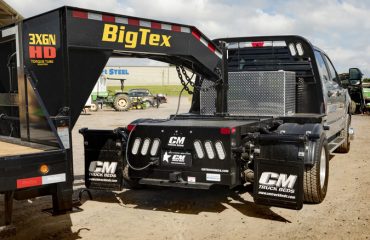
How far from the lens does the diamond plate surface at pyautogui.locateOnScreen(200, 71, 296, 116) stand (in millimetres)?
6805

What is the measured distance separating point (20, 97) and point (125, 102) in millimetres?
24591

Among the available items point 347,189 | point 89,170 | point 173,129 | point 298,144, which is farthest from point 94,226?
point 347,189

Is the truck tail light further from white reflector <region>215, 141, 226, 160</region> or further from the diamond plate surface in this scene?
the diamond plate surface

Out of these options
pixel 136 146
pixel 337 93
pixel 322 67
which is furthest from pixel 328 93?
pixel 136 146

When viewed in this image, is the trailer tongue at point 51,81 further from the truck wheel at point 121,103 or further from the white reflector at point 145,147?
the truck wheel at point 121,103

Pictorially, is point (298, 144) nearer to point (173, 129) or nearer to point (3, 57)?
point (173, 129)

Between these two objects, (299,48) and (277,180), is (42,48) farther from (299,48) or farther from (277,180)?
(299,48)

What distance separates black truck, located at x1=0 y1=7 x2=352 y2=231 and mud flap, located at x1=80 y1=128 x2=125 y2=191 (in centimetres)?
1

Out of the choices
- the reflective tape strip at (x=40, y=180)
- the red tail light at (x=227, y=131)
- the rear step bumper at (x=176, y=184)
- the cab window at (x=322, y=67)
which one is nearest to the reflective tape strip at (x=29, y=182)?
the reflective tape strip at (x=40, y=180)

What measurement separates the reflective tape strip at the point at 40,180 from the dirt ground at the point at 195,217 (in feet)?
3.84

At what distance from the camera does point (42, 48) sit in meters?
3.94

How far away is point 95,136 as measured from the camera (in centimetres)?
589

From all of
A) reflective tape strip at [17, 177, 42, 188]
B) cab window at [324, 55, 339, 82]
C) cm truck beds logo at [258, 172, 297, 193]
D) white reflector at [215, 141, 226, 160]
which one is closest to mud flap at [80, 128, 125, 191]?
white reflector at [215, 141, 226, 160]

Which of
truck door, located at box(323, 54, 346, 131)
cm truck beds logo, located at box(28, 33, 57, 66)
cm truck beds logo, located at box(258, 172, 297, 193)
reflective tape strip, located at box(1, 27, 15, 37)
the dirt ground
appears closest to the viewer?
cm truck beds logo, located at box(28, 33, 57, 66)
